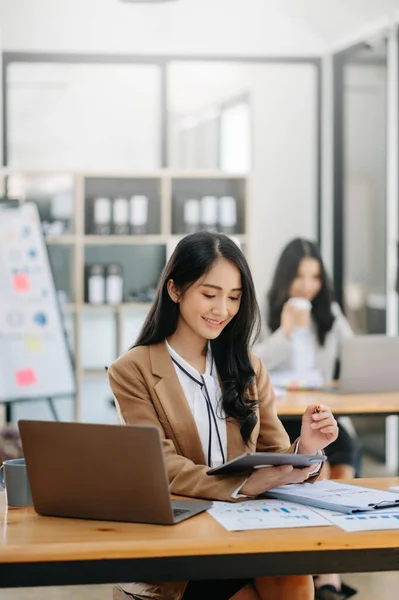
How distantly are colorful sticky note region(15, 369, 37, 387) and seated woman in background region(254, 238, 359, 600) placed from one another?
1.62m

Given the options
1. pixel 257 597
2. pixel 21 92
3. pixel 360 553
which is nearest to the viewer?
pixel 360 553

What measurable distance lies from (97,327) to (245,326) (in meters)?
4.37

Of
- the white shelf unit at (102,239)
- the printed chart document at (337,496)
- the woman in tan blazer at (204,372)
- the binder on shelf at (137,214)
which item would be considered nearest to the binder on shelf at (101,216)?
the white shelf unit at (102,239)

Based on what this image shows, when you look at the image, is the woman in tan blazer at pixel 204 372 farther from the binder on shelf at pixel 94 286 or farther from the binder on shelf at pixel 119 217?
the binder on shelf at pixel 119 217

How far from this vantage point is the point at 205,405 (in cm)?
238

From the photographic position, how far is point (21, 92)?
6.67 meters

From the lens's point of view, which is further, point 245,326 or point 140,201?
point 140,201

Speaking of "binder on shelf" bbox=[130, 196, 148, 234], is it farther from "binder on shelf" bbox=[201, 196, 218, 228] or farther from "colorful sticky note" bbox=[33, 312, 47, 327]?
"colorful sticky note" bbox=[33, 312, 47, 327]

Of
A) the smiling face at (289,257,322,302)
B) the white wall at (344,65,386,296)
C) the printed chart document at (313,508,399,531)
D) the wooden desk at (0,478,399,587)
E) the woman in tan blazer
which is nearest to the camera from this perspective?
the wooden desk at (0,478,399,587)

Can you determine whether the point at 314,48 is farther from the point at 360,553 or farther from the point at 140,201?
the point at 360,553

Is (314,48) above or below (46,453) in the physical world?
above

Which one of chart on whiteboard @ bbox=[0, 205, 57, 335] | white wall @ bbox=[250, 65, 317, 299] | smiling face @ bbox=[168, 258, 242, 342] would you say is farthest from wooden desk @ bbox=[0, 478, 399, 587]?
white wall @ bbox=[250, 65, 317, 299]

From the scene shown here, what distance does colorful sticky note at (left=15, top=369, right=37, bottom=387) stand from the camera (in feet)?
18.4

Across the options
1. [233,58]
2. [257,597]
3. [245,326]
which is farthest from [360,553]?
[233,58]
